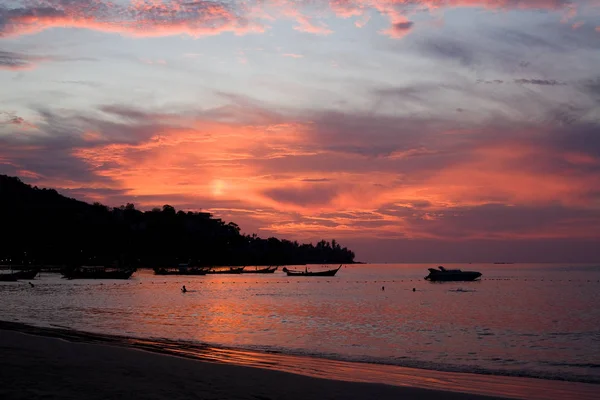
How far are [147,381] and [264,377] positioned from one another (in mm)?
3961

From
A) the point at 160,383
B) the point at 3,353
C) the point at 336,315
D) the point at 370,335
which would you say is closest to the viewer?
the point at 160,383

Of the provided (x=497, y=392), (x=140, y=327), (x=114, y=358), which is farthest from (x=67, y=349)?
(x=140, y=327)

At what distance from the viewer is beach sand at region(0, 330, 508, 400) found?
13.9m

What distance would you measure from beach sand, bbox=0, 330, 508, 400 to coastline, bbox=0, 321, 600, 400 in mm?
28

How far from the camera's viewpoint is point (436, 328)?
47344mm

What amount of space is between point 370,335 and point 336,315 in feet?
61.5

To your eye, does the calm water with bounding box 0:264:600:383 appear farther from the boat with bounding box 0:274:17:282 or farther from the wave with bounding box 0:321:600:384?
the boat with bounding box 0:274:17:282

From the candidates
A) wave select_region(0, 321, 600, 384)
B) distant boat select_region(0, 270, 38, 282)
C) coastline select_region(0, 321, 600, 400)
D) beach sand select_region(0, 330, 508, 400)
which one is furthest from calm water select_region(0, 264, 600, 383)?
distant boat select_region(0, 270, 38, 282)

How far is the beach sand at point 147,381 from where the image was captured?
13930 mm

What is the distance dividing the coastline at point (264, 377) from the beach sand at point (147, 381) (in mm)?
28

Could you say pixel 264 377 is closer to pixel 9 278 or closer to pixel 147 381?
Result: pixel 147 381

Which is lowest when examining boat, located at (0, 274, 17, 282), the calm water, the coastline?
boat, located at (0, 274, 17, 282)

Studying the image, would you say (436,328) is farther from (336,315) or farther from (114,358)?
(114,358)

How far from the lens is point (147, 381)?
15789 millimetres
